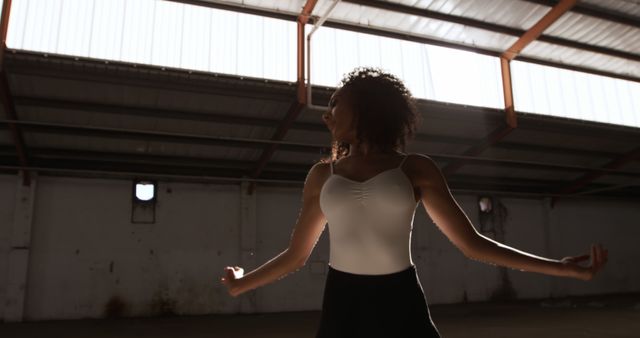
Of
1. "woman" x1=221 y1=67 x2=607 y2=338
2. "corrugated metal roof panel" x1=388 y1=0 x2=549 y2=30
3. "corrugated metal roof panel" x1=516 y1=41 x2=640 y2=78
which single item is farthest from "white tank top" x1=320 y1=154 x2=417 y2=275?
"corrugated metal roof panel" x1=516 y1=41 x2=640 y2=78

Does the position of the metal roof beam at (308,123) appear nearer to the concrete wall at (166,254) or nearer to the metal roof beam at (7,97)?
the metal roof beam at (7,97)

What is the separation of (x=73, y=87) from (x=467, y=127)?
22.6 ft

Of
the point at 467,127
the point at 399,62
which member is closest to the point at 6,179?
the point at 399,62

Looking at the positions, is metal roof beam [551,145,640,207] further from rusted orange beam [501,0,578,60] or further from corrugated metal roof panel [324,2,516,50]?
corrugated metal roof panel [324,2,516,50]

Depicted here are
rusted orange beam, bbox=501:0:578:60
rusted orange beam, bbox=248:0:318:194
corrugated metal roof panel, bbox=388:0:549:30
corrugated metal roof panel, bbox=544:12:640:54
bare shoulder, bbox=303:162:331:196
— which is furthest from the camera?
corrugated metal roof panel, bbox=544:12:640:54

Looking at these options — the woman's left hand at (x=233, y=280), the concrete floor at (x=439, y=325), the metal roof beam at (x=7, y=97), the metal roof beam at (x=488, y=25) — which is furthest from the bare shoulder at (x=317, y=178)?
the metal roof beam at (x=488, y=25)

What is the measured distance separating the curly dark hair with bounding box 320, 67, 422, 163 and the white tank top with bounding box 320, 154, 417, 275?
112 mm

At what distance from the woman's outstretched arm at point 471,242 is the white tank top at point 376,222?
54 mm

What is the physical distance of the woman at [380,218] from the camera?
104 cm

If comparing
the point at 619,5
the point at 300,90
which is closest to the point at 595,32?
the point at 619,5

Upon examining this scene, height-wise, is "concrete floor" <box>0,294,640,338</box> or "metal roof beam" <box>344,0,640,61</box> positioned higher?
"metal roof beam" <box>344,0,640,61</box>

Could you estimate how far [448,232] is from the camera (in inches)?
45.9

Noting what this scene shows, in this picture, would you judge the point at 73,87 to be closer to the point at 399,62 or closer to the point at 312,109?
the point at 312,109

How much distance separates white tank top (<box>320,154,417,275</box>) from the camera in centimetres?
107
